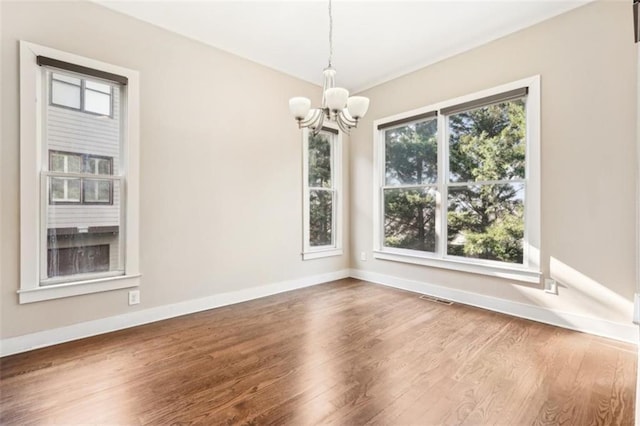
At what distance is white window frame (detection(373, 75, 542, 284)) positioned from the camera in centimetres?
310

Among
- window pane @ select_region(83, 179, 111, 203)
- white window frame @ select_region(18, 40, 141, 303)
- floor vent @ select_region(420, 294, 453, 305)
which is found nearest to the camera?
white window frame @ select_region(18, 40, 141, 303)

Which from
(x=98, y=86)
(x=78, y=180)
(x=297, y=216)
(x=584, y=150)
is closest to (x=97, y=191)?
(x=78, y=180)

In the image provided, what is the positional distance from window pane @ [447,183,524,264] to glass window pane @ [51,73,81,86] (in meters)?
4.11

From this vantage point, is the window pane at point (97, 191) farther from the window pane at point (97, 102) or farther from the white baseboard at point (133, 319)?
the white baseboard at point (133, 319)

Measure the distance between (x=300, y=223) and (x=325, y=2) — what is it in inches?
105

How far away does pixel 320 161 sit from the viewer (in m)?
4.74

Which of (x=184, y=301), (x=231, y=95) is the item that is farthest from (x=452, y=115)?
(x=184, y=301)

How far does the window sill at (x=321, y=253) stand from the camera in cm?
447

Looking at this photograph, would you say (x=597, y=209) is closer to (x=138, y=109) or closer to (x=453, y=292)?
(x=453, y=292)

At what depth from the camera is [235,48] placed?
11.9 feet

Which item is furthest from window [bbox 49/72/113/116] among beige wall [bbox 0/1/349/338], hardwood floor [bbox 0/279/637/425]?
hardwood floor [bbox 0/279/637/425]

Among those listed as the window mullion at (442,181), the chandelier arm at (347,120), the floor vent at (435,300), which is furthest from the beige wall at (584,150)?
the chandelier arm at (347,120)

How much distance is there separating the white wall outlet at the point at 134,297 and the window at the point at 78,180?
90cm

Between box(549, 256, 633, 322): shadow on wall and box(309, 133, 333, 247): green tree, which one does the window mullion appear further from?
box(309, 133, 333, 247): green tree
